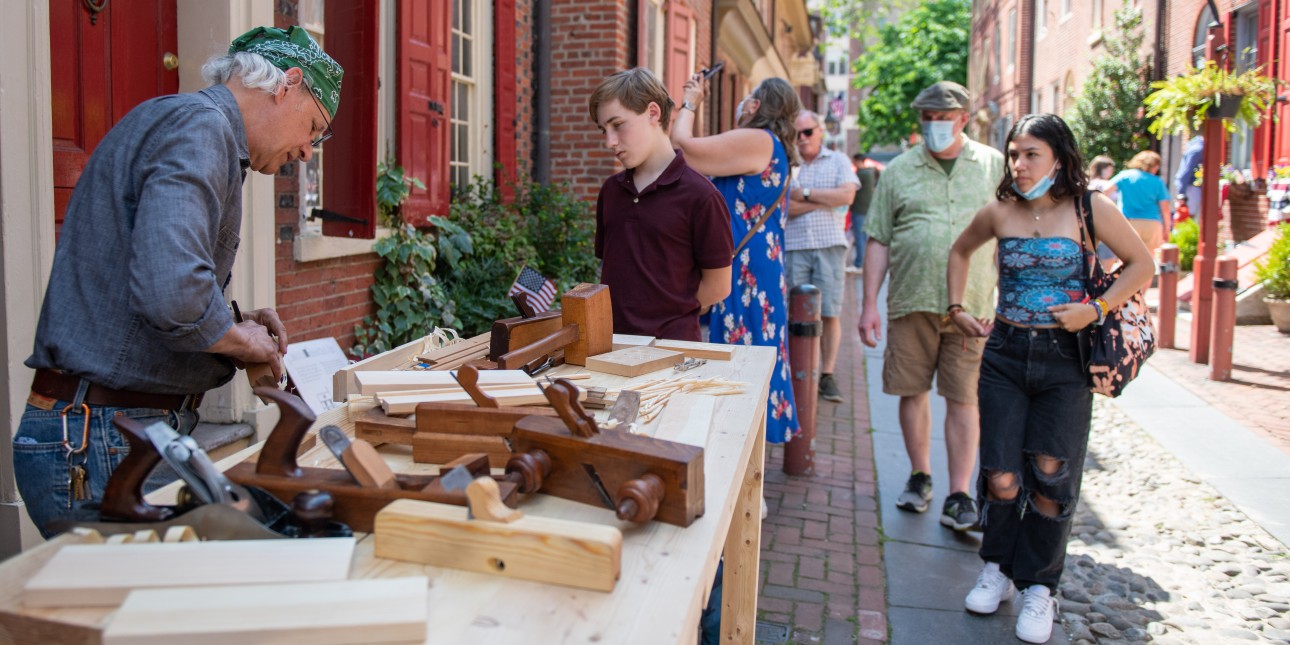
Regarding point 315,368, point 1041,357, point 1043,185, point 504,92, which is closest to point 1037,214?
point 1043,185

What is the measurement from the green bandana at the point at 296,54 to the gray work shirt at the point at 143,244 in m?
0.15

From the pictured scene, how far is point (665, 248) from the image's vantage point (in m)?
3.55

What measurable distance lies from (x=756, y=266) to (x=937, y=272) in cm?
93

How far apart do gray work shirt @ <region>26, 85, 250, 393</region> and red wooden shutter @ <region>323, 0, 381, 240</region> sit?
335 centimetres

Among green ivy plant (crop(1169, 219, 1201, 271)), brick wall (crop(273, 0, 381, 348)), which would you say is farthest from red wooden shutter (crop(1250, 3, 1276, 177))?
brick wall (crop(273, 0, 381, 348))

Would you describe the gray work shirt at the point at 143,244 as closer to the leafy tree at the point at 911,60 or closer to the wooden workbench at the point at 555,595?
the wooden workbench at the point at 555,595

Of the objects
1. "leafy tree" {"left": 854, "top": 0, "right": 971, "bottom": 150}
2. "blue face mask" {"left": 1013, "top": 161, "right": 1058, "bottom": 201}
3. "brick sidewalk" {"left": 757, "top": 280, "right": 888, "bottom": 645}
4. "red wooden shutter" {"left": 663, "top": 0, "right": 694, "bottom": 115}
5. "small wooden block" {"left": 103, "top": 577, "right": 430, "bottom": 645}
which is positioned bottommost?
"brick sidewalk" {"left": 757, "top": 280, "right": 888, "bottom": 645}

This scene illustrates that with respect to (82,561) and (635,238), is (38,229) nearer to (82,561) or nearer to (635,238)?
(635,238)

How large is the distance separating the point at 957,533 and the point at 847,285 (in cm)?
1120

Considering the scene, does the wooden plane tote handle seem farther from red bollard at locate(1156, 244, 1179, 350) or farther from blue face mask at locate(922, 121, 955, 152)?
red bollard at locate(1156, 244, 1179, 350)

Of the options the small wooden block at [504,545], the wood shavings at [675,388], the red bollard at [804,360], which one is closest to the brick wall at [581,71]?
the red bollard at [804,360]

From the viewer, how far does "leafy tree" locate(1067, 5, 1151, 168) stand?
1862cm

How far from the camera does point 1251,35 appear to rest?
603 inches

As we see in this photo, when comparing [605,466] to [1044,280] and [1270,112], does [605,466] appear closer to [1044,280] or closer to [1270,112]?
[1044,280]
